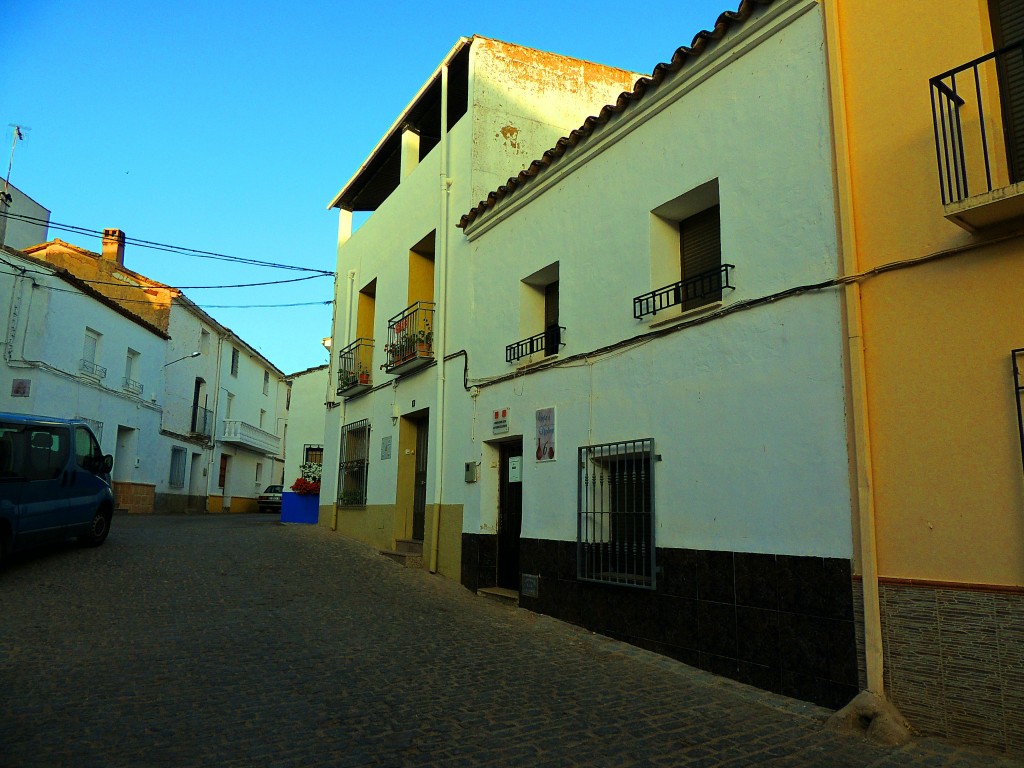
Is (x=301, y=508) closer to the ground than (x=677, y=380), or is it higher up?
closer to the ground

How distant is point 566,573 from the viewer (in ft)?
26.7

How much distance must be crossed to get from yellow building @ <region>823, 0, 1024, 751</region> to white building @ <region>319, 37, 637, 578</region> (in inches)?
253

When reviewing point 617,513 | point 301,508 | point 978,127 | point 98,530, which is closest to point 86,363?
point 301,508

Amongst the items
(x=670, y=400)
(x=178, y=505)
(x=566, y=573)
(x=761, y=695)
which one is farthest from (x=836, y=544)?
(x=178, y=505)

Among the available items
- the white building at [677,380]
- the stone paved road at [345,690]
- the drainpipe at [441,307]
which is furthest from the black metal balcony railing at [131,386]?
the white building at [677,380]

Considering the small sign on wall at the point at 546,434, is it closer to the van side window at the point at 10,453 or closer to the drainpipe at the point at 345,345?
the van side window at the point at 10,453

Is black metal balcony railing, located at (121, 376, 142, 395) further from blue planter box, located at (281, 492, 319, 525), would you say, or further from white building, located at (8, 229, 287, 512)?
blue planter box, located at (281, 492, 319, 525)

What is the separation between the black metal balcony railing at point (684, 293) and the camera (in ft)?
22.6

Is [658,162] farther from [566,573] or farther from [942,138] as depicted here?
[566,573]

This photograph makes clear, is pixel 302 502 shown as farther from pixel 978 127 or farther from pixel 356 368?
pixel 978 127

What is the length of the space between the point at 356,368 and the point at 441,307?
406 centimetres

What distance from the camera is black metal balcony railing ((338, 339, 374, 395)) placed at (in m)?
14.5

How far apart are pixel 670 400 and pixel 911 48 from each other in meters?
3.25

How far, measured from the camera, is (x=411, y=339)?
1225 cm
